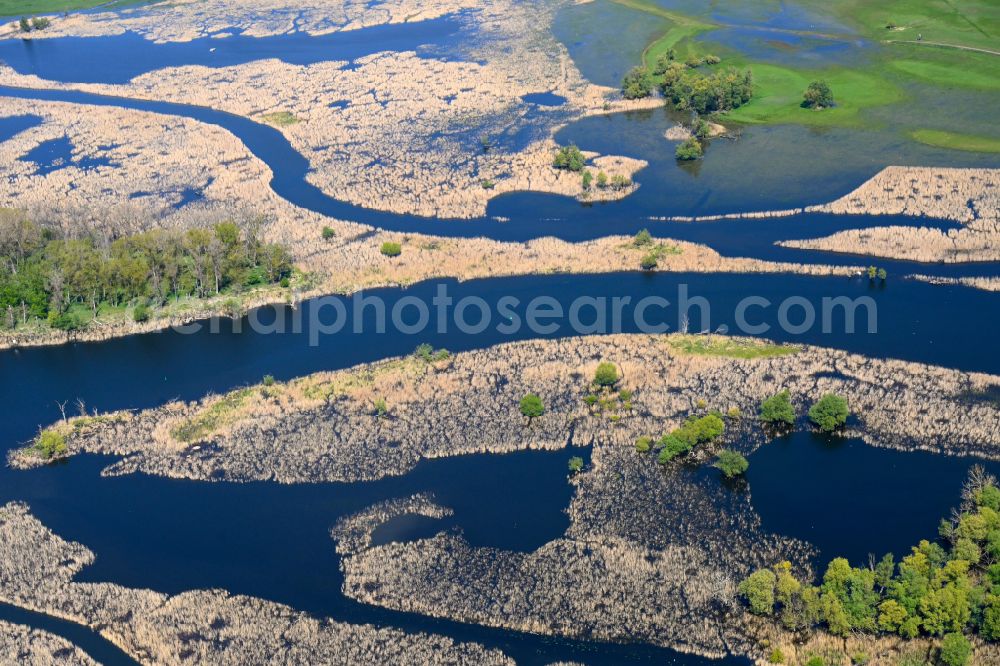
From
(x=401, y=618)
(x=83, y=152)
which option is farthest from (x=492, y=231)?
(x=83, y=152)

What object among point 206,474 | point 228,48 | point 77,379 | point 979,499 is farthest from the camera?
point 228,48

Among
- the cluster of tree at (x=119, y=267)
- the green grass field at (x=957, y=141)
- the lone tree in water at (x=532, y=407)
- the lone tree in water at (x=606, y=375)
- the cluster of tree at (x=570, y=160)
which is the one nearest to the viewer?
the lone tree in water at (x=532, y=407)

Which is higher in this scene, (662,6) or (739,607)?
(662,6)

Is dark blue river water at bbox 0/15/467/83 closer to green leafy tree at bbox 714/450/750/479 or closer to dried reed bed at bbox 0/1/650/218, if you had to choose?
dried reed bed at bbox 0/1/650/218

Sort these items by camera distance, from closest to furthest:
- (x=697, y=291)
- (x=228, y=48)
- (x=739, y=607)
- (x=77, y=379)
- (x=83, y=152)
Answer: (x=739, y=607) → (x=77, y=379) → (x=697, y=291) → (x=83, y=152) → (x=228, y=48)

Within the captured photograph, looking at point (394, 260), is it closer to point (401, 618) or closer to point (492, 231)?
point (492, 231)

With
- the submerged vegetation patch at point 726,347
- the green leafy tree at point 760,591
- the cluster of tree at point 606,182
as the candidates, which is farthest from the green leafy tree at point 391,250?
the green leafy tree at point 760,591

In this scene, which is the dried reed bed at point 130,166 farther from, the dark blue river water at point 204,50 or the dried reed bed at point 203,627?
the dried reed bed at point 203,627
